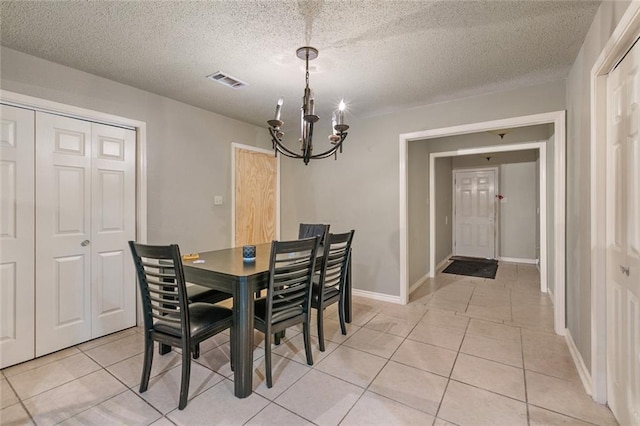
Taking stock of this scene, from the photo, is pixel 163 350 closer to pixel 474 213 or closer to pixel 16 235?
pixel 16 235

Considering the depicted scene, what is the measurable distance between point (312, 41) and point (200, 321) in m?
2.06

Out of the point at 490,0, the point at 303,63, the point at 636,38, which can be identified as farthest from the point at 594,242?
the point at 303,63

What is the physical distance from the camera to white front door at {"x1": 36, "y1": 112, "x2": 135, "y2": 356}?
7.98 ft

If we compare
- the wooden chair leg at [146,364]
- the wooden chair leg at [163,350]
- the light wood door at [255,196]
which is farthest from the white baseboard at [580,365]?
the light wood door at [255,196]

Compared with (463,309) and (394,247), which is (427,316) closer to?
(463,309)

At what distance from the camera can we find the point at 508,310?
342cm

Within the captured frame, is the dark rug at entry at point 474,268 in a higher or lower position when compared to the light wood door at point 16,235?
lower

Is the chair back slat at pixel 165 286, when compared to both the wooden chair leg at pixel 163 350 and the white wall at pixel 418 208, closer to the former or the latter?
the wooden chair leg at pixel 163 350

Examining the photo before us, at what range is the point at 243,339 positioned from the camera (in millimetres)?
1860

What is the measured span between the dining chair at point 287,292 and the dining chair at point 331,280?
24 cm

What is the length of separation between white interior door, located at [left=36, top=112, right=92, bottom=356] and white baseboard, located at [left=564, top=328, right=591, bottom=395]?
3.93 metres

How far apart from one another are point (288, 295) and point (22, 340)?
2.15 metres

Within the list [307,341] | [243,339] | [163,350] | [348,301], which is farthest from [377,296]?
[163,350]

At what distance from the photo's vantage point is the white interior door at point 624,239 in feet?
4.66
